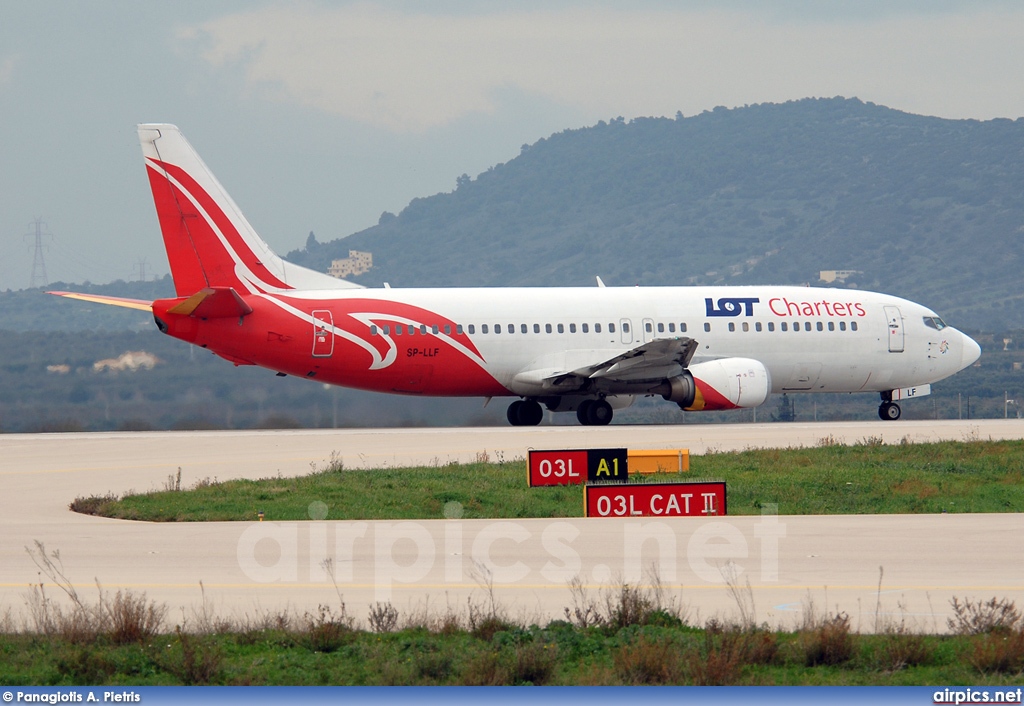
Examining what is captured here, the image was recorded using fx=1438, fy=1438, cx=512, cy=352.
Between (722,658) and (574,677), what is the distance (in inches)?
48.4

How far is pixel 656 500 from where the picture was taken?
73.9 feet

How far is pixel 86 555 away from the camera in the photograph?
1858 cm

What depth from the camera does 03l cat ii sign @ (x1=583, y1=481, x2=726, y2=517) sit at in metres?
22.3

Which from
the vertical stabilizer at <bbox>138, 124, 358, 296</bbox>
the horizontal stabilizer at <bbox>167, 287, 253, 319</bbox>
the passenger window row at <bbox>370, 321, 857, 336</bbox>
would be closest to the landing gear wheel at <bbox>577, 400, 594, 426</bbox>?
the passenger window row at <bbox>370, 321, 857, 336</bbox>

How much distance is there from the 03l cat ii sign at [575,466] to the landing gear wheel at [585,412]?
59.6 ft

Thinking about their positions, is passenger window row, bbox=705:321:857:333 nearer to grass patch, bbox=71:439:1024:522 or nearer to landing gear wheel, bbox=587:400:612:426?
landing gear wheel, bbox=587:400:612:426

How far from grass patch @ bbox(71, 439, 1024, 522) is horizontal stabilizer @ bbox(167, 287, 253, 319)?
11170 millimetres

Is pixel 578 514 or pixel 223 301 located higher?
pixel 223 301

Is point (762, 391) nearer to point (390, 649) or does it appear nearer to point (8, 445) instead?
point (8, 445)

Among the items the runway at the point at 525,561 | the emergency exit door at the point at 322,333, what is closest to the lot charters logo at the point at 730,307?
the emergency exit door at the point at 322,333

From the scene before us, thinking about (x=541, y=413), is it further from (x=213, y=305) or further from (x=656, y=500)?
(x=656, y=500)

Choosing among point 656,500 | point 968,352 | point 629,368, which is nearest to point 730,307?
point 629,368

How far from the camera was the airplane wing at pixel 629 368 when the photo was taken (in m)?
41.5

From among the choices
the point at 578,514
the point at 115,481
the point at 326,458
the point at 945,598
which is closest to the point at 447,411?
the point at 326,458
